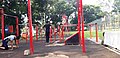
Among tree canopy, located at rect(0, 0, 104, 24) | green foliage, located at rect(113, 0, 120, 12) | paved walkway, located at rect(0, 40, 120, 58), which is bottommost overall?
paved walkway, located at rect(0, 40, 120, 58)

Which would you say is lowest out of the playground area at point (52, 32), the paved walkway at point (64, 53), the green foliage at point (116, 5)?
the paved walkway at point (64, 53)

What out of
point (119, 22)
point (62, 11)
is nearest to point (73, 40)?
point (119, 22)

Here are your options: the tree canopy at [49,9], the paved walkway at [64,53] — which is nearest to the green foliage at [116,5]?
the tree canopy at [49,9]

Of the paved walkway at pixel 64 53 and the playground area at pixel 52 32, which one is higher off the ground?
the playground area at pixel 52 32

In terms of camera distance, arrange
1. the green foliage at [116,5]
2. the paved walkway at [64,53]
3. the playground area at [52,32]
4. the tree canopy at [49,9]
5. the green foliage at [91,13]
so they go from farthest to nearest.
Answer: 1. the green foliage at [116,5]
2. the green foliage at [91,13]
3. the tree canopy at [49,9]
4. the playground area at [52,32]
5. the paved walkway at [64,53]

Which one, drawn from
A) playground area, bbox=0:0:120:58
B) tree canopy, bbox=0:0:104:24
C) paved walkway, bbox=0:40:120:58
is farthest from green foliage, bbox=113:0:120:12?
paved walkway, bbox=0:40:120:58

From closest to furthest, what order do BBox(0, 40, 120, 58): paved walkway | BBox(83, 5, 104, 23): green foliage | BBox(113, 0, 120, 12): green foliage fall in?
BBox(0, 40, 120, 58): paved walkway < BBox(83, 5, 104, 23): green foliage < BBox(113, 0, 120, 12): green foliage

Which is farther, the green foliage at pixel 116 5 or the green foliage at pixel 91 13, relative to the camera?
the green foliage at pixel 116 5

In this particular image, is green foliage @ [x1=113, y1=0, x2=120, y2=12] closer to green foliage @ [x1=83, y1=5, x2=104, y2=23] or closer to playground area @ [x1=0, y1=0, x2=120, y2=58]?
green foliage @ [x1=83, y1=5, x2=104, y2=23]

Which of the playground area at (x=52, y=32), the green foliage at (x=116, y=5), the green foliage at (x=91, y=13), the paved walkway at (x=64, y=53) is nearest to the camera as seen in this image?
the paved walkway at (x=64, y=53)

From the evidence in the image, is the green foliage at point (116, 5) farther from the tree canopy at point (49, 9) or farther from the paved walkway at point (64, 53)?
the paved walkway at point (64, 53)

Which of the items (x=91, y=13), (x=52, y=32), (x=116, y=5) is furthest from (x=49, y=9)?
(x=116, y=5)

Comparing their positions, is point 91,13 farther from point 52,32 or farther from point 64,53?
point 64,53

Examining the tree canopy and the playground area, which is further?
the tree canopy
